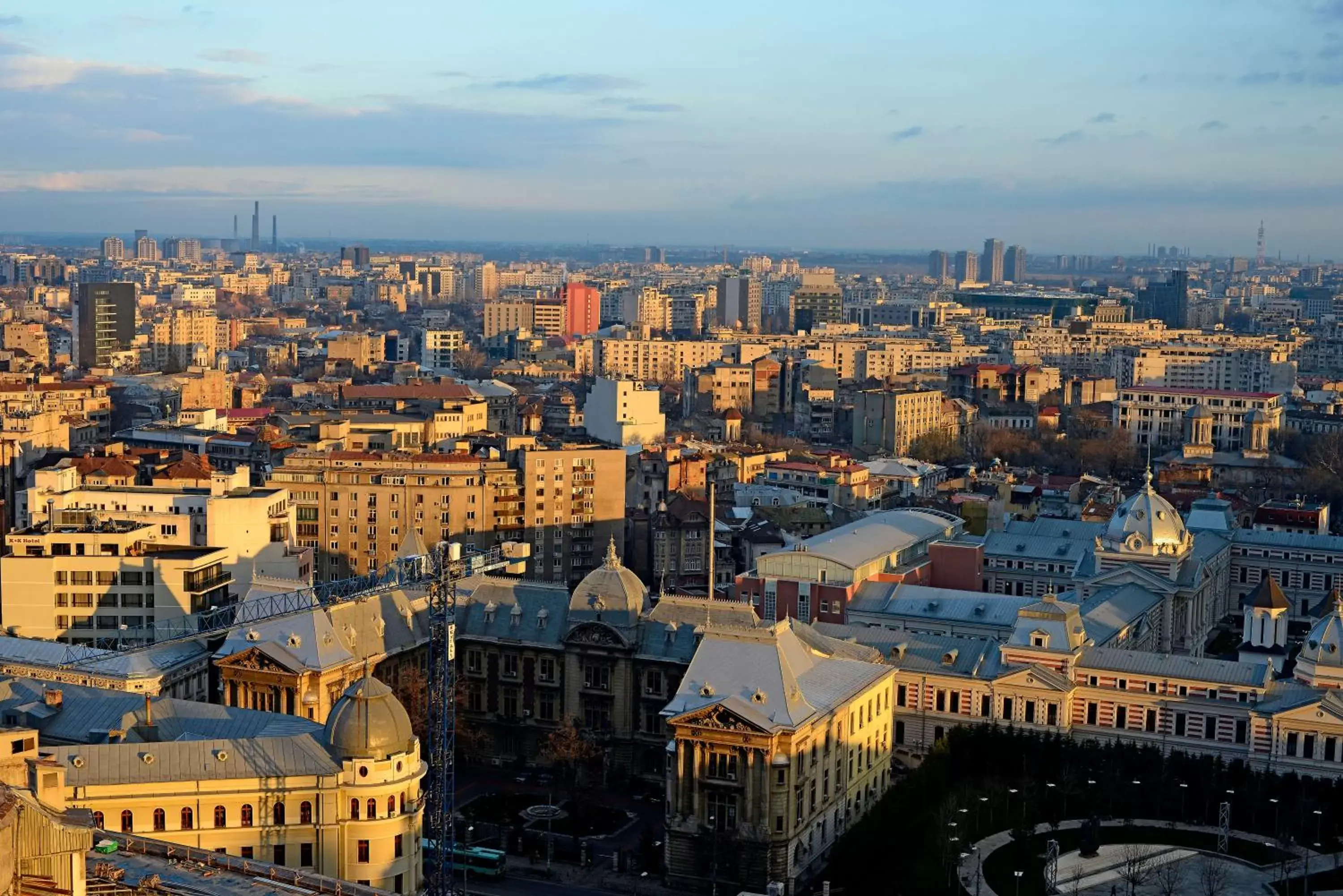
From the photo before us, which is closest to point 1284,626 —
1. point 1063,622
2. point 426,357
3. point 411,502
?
point 1063,622

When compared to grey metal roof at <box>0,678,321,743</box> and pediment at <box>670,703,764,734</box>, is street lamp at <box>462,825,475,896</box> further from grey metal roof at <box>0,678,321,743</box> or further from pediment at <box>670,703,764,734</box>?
pediment at <box>670,703,764,734</box>

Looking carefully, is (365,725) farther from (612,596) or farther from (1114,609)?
(1114,609)

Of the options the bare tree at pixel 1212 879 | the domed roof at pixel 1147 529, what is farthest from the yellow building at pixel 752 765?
the domed roof at pixel 1147 529

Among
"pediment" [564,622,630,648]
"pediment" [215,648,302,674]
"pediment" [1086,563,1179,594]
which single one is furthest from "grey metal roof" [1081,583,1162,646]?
"pediment" [215,648,302,674]

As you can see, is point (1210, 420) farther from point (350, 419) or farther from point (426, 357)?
point (426, 357)

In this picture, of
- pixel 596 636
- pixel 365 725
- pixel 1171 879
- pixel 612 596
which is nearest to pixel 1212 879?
pixel 1171 879

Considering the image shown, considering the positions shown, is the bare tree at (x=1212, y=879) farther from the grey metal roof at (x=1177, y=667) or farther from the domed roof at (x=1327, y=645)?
the domed roof at (x=1327, y=645)
